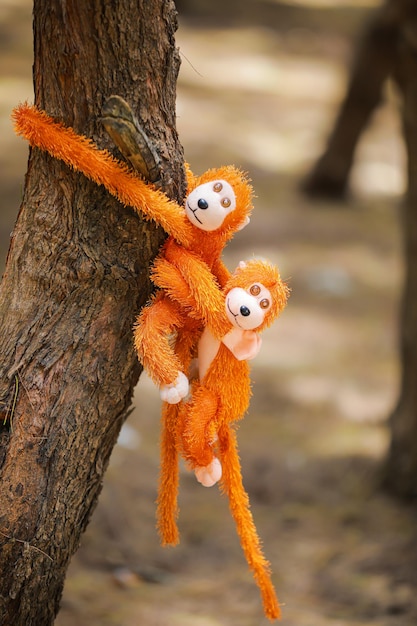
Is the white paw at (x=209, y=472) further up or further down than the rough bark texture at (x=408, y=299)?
further down

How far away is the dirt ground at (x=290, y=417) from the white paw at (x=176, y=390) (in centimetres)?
45

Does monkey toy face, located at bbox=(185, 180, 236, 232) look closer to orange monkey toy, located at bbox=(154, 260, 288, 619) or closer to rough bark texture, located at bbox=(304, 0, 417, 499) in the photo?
orange monkey toy, located at bbox=(154, 260, 288, 619)

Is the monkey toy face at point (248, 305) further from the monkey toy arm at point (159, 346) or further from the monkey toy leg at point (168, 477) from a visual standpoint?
the monkey toy leg at point (168, 477)

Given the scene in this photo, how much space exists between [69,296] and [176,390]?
0.78ft

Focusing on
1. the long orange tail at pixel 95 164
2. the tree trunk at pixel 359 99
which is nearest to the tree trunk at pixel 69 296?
the long orange tail at pixel 95 164

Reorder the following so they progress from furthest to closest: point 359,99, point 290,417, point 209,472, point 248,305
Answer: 1. point 359,99
2. point 290,417
3. point 209,472
4. point 248,305

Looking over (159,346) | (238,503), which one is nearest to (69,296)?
(159,346)

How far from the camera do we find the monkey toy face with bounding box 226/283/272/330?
1.12 metres

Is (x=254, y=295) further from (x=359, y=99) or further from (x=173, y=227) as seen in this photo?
(x=359, y=99)

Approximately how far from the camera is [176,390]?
113 centimetres

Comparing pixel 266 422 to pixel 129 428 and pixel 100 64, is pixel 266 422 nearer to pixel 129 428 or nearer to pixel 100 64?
pixel 129 428

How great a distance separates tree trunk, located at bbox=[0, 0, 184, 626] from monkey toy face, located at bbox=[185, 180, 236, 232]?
7 cm

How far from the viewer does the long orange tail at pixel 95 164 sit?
1.12m

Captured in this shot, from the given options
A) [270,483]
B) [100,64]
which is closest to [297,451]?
[270,483]
